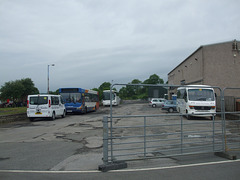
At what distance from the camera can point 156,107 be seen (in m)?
7.28

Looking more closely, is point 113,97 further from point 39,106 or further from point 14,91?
point 14,91

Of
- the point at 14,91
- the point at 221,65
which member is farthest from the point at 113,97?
the point at 14,91

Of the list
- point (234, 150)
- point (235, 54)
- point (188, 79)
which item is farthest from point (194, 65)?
point (234, 150)

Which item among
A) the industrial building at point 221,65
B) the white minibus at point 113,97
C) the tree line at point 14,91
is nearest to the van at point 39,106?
the white minibus at point 113,97

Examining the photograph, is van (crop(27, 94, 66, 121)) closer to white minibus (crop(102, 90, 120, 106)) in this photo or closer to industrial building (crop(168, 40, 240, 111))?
white minibus (crop(102, 90, 120, 106))

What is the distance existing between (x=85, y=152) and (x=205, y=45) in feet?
84.0

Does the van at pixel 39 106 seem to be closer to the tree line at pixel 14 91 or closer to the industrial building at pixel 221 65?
the industrial building at pixel 221 65

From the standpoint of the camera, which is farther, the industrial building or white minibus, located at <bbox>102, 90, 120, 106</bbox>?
the industrial building

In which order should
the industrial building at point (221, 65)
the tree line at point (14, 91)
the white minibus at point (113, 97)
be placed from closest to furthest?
the white minibus at point (113, 97)
the industrial building at point (221, 65)
the tree line at point (14, 91)

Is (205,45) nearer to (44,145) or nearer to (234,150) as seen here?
(234,150)

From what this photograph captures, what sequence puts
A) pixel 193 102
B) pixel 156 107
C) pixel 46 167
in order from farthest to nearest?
pixel 193 102 < pixel 156 107 < pixel 46 167

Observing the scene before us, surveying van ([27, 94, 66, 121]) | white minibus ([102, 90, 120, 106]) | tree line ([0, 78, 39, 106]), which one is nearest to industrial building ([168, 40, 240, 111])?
white minibus ([102, 90, 120, 106])

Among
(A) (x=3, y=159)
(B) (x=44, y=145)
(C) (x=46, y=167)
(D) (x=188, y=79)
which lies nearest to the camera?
(C) (x=46, y=167)

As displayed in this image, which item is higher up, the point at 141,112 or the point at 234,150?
the point at 141,112
